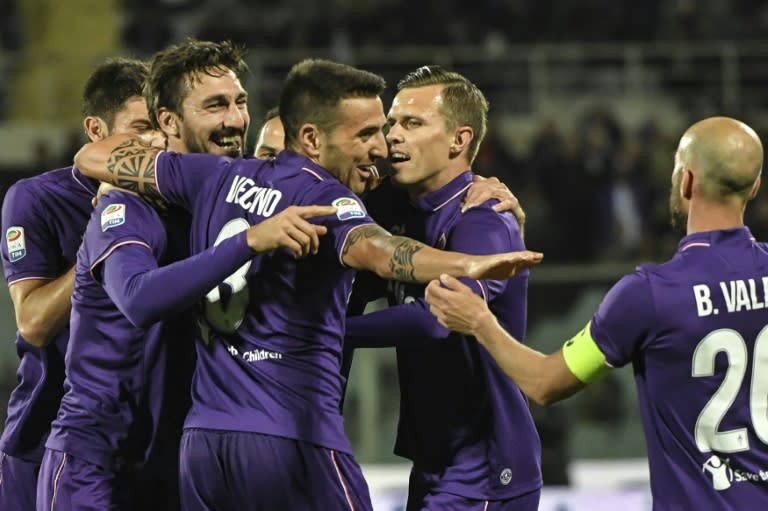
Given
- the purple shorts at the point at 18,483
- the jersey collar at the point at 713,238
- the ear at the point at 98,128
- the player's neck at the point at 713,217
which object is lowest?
the purple shorts at the point at 18,483

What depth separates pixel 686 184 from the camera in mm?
3920

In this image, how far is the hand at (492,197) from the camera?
Result: 188 inches

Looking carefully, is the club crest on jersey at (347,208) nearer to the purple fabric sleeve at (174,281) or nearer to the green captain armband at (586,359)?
the purple fabric sleeve at (174,281)

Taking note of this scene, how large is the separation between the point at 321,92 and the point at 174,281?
0.82 metres

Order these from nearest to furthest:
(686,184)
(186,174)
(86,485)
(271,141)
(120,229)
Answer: (686,184)
(120,229)
(186,174)
(86,485)
(271,141)

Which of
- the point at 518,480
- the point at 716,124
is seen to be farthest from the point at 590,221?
the point at 716,124

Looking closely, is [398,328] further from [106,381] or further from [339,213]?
[106,381]

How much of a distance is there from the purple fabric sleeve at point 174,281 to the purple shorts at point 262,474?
1.48 feet

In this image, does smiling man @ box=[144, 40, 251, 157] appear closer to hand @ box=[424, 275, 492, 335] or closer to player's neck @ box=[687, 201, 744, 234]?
hand @ box=[424, 275, 492, 335]

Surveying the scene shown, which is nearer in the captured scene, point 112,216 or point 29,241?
point 112,216

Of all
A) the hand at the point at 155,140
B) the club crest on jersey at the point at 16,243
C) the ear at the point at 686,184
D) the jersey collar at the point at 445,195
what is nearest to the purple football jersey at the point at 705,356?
the ear at the point at 686,184

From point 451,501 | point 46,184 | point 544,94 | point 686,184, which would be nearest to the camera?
point 686,184

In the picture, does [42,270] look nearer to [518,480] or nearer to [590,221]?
[518,480]

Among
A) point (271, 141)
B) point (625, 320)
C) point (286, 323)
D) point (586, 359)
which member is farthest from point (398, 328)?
point (271, 141)
